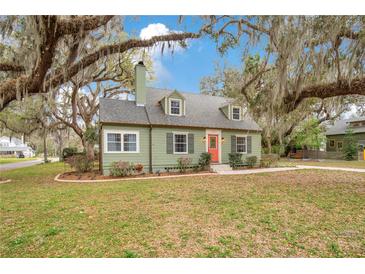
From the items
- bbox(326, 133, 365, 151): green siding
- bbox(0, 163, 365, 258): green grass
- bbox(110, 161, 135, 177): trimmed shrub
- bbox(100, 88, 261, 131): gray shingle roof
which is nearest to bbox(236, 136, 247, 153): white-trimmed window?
bbox(100, 88, 261, 131): gray shingle roof

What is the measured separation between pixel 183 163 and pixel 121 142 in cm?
359

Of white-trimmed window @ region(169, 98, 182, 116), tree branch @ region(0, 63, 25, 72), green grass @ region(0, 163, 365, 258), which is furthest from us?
white-trimmed window @ region(169, 98, 182, 116)

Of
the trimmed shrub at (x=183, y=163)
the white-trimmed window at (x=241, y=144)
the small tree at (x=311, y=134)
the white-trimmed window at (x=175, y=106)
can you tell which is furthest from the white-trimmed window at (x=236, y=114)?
the small tree at (x=311, y=134)

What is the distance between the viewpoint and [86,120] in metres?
17.6

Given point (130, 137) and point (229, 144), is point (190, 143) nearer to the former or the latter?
point (229, 144)

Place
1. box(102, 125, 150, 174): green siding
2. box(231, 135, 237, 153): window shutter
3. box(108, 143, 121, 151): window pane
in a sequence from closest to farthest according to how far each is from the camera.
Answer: box(102, 125, 150, 174): green siding → box(108, 143, 121, 151): window pane → box(231, 135, 237, 153): window shutter

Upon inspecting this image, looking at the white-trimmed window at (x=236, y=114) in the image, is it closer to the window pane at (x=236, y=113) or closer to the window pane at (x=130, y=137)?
the window pane at (x=236, y=113)

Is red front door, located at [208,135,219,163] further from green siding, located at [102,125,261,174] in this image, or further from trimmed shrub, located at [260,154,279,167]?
trimmed shrub, located at [260,154,279,167]

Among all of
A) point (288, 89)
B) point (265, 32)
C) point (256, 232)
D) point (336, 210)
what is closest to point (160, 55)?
point (265, 32)

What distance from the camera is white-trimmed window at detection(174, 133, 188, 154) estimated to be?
1119cm

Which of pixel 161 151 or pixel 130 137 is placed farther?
pixel 161 151

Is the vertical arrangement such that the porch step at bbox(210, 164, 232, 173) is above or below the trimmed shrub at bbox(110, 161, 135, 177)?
below

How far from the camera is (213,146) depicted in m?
12.1

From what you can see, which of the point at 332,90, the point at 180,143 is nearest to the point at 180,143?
the point at 180,143
